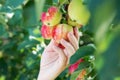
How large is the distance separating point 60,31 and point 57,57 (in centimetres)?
14

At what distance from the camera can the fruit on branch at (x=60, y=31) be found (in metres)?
0.88

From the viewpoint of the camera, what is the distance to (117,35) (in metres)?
0.28

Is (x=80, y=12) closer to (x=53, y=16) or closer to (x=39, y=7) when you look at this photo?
(x=39, y=7)

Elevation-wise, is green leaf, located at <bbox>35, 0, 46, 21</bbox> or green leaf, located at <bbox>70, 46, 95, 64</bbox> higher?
green leaf, located at <bbox>35, 0, 46, 21</bbox>

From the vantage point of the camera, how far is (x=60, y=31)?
0.86 meters

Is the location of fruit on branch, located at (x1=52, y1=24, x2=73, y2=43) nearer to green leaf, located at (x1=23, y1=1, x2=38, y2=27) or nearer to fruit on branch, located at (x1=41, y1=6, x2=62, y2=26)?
fruit on branch, located at (x1=41, y1=6, x2=62, y2=26)

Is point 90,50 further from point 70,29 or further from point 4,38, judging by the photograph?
point 4,38

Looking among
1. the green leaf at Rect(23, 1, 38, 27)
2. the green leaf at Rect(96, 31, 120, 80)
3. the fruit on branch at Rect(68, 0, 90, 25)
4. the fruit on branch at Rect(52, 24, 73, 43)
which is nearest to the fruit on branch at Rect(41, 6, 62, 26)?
the fruit on branch at Rect(52, 24, 73, 43)

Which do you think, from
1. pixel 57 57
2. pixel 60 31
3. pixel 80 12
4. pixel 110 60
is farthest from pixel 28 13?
pixel 57 57

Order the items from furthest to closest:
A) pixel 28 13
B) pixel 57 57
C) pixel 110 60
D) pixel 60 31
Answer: pixel 57 57 → pixel 60 31 → pixel 28 13 → pixel 110 60

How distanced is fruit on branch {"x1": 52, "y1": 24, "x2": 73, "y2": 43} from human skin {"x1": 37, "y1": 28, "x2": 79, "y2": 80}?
0.04 feet

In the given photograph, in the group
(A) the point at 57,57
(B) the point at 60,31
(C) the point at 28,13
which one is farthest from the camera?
(A) the point at 57,57

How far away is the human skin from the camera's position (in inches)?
36.7

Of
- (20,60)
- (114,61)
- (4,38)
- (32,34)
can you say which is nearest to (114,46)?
(114,61)
